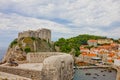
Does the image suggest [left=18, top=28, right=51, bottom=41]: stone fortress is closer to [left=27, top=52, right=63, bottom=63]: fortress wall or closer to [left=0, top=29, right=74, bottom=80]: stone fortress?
[left=27, top=52, right=63, bottom=63]: fortress wall

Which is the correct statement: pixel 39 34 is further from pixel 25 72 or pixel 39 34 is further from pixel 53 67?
pixel 53 67

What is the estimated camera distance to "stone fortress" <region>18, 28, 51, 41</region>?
47138 millimetres

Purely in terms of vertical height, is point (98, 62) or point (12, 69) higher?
point (12, 69)

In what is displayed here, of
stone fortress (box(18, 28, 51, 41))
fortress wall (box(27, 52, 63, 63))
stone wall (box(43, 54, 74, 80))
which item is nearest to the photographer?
stone wall (box(43, 54, 74, 80))

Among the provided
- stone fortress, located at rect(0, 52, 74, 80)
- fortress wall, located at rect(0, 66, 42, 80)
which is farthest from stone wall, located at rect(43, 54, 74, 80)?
fortress wall, located at rect(0, 66, 42, 80)

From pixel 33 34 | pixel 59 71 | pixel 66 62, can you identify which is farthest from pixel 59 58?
pixel 33 34

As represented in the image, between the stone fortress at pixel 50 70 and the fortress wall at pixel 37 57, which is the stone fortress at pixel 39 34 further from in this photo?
the stone fortress at pixel 50 70

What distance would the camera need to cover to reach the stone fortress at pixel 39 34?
155ft

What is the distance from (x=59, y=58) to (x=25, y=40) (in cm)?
3495

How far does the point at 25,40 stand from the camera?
44.3 m

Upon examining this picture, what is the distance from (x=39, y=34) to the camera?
4916 centimetres

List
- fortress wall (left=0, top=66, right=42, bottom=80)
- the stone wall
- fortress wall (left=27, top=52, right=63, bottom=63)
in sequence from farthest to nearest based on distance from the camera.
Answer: fortress wall (left=27, top=52, right=63, bottom=63)
fortress wall (left=0, top=66, right=42, bottom=80)
the stone wall

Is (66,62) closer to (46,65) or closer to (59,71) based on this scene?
(59,71)

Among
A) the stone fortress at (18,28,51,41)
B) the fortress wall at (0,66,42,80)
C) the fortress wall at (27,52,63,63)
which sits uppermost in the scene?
the stone fortress at (18,28,51,41)
